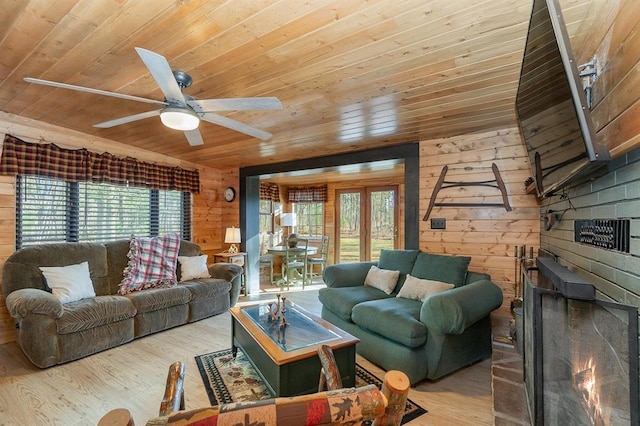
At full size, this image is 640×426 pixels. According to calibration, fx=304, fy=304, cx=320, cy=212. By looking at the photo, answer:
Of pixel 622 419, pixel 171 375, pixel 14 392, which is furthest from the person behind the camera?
pixel 14 392

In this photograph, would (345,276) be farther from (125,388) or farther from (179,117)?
(179,117)

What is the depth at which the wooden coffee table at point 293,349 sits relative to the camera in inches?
72.7

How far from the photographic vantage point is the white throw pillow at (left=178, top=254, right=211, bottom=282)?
159 inches

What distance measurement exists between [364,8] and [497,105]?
5.23ft

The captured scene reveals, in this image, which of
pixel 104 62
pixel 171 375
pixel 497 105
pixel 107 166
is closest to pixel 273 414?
pixel 171 375

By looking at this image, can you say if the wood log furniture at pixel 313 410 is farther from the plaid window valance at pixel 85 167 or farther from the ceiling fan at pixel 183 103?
the plaid window valance at pixel 85 167

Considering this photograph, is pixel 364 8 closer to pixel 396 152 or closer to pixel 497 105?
pixel 497 105

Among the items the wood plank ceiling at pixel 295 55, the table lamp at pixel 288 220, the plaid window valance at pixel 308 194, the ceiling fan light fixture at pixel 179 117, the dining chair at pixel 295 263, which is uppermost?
the wood plank ceiling at pixel 295 55

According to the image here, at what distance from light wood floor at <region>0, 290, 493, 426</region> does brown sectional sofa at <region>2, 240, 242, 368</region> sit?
16cm

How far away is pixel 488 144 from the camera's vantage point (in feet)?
10.2

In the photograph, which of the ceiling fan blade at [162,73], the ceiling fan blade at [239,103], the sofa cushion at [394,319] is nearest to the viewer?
the ceiling fan blade at [162,73]

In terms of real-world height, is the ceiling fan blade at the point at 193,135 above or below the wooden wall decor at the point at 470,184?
above

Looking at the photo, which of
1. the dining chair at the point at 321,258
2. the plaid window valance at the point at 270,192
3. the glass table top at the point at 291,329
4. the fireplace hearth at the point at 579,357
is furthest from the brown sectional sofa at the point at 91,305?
the fireplace hearth at the point at 579,357

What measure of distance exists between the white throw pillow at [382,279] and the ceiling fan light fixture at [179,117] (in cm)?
235
